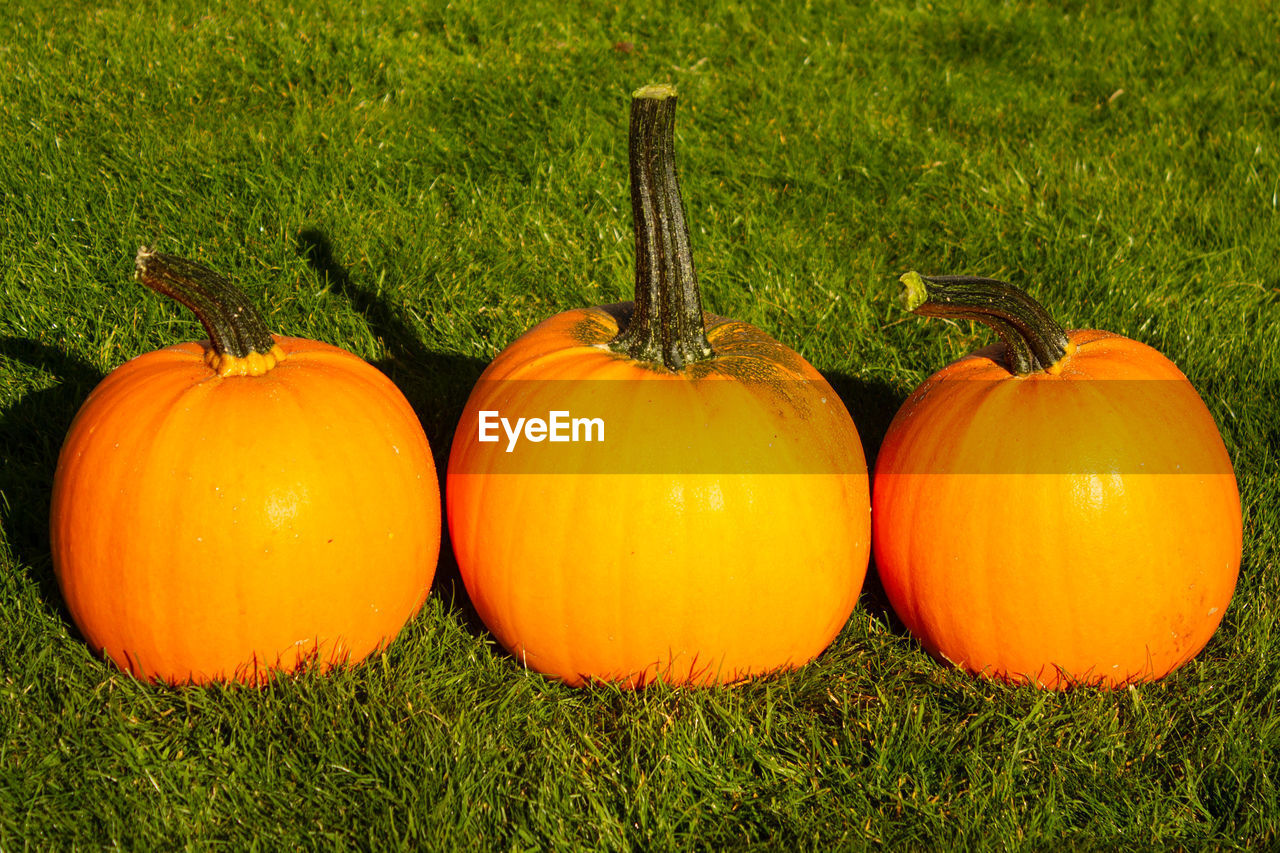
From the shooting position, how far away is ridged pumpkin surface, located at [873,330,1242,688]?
2.83m

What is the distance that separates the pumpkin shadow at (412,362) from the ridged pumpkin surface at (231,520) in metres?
0.79

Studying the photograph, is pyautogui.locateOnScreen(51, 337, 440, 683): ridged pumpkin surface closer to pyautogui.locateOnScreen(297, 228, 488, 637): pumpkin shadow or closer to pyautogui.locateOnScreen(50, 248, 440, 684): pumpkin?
pyautogui.locateOnScreen(50, 248, 440, 684): pumpkin

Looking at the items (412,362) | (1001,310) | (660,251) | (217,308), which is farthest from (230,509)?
(1001,310)

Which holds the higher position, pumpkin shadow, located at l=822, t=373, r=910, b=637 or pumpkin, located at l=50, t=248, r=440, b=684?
pumpkin, located at l=50, t=248, r=440, b=684

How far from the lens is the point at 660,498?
2.73 metres

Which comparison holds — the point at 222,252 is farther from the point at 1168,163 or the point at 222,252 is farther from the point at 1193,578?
the point at 1168,163

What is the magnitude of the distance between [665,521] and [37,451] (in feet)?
7.35

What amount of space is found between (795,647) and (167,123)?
146 inches

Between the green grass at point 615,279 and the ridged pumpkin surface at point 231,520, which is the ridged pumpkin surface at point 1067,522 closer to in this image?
the green grass at point 615,279

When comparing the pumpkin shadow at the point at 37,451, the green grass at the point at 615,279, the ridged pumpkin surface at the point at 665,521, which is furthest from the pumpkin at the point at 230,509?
the pumpkin shadow at the point at 37,451

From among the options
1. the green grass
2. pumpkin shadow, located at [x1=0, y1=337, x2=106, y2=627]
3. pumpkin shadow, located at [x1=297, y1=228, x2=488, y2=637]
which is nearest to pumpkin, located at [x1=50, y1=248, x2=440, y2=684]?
the green grass

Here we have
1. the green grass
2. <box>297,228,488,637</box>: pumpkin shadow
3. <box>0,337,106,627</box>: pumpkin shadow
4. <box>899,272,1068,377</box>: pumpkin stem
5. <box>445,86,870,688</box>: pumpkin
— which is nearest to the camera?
the green grass

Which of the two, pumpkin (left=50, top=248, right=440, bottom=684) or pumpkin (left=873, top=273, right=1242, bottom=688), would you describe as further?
pumpkin (left=873, top=273, right=1242, bottom=688)
